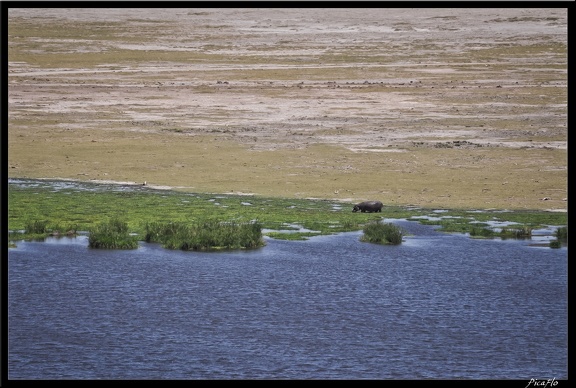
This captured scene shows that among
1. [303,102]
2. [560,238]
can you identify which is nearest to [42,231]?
[560,238]

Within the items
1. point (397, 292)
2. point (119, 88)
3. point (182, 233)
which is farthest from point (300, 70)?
point (397, 292)

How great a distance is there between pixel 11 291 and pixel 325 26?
64973 millimetres

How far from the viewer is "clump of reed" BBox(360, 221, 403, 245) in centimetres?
2873

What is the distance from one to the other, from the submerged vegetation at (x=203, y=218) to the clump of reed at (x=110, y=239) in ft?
0.09

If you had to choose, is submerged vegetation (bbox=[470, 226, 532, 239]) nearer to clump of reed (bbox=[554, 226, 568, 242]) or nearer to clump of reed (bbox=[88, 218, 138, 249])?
clump of reed (bbox=[554, 226, 568, 242])

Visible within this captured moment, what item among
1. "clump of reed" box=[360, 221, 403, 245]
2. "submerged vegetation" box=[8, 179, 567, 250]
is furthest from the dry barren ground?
"clump of reed" box=[360, 221, 403, 245]

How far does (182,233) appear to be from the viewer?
2881 cm

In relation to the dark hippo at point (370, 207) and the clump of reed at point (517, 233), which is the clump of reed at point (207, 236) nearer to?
the dark hippo at point (370, 207)

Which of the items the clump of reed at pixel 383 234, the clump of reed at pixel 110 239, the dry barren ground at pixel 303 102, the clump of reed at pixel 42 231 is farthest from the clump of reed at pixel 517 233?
the clump of reed at pixel 42 231

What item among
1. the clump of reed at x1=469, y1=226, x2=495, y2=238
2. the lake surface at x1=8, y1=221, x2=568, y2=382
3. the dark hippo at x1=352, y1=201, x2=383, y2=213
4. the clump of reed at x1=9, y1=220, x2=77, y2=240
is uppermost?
the dark hippo at x1=352, y1=201, x2=383, y2=213

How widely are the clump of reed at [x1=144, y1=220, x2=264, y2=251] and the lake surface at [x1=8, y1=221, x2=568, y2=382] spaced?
1.44 feet

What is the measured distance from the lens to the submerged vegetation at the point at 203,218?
94.5 ft
